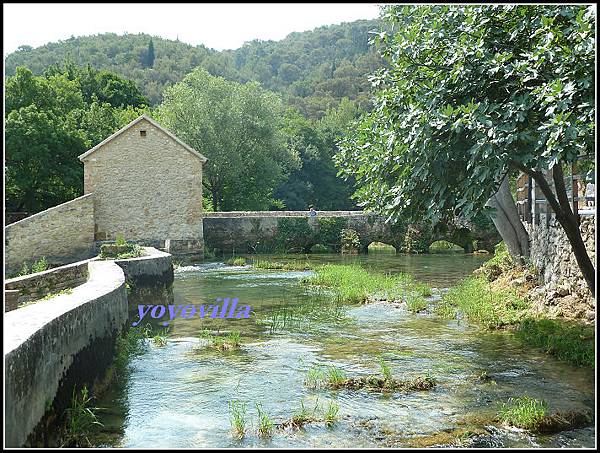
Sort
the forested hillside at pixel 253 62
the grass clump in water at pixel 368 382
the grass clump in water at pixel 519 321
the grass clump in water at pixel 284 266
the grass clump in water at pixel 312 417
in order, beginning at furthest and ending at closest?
the forested hillside at pixel 253 62 → the grass clump in water at pixel 284 266 → the grass clump in water at pixel 519 321 → the grass clump in water at pixel 368 382 → the grass clump in water at pixel 312 417

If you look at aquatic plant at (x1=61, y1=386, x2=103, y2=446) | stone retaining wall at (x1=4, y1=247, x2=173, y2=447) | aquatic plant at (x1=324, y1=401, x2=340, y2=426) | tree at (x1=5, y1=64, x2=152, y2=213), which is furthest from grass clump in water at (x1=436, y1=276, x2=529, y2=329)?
tree at (x1=5, y1=64, x2=152, y2=213)

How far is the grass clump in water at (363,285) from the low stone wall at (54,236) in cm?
1170

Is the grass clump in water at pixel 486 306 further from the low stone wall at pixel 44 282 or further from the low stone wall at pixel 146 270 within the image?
the low stone wall at pixel 44 282

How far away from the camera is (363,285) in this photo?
19.0 meters

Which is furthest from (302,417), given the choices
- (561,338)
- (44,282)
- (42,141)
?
(42,141)

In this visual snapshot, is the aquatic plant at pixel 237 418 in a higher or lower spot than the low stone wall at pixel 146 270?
lower

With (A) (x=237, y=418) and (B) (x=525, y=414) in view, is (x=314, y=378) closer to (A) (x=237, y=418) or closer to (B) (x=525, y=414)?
(A) (x=237, y=418)

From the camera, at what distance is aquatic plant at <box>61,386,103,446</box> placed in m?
6.39

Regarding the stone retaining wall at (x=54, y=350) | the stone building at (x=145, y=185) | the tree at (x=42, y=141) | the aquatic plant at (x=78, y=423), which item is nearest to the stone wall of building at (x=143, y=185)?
the stone building at (x=145, y=185)

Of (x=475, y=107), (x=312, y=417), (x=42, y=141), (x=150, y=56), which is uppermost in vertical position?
(x=150, y=56)

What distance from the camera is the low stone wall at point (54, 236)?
26375 mm

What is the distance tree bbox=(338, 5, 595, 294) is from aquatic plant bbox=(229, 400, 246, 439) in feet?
10.8

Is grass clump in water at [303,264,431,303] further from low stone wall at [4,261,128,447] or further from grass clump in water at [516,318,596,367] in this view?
low stone wall at [4,261,128,447]

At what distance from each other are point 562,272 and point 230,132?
31627 mm
